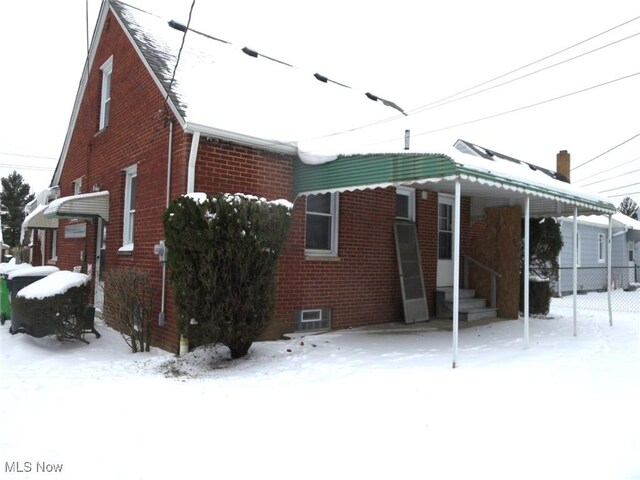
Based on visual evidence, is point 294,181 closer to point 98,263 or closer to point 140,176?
point 140,176

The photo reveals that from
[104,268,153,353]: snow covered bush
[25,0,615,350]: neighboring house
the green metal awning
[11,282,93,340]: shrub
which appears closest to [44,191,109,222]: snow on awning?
[25,0,615,350]: neighboring house

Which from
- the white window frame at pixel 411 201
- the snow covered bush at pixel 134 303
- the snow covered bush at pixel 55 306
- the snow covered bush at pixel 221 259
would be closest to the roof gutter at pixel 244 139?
the snow covered bush at pixel 221 259

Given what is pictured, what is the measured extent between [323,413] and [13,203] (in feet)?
176

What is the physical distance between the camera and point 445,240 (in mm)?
11742

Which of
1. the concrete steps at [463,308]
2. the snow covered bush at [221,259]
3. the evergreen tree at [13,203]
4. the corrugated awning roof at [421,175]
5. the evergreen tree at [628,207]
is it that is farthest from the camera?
the evergreen tree at [628,207]

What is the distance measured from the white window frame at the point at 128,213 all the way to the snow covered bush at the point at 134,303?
5.51 ft

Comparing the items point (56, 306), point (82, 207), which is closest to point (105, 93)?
point (82, 207)

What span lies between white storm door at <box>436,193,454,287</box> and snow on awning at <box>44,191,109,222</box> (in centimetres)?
739

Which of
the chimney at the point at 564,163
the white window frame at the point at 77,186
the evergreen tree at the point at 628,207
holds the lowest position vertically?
the white window frame at the point at 77,186

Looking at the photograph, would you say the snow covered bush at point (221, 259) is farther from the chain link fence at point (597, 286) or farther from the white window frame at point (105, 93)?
the chain link fence at point (597, 286)

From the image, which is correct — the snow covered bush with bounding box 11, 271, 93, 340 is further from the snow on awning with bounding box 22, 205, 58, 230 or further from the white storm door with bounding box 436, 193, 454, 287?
the white storm door with bounding box 436, 193, 454, 287

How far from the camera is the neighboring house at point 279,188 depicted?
291 inches

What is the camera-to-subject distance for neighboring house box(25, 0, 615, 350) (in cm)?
738

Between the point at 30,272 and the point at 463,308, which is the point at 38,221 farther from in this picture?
the point at 463,308
